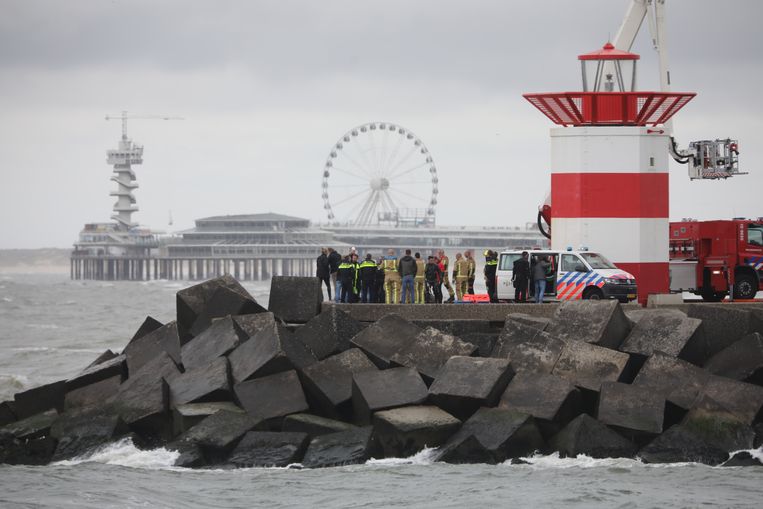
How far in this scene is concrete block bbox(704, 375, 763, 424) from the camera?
15.3 meters

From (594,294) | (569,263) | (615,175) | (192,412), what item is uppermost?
(615,175)

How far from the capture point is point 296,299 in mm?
18781

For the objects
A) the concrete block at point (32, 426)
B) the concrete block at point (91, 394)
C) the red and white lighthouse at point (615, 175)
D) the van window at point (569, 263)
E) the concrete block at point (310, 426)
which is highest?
the red and white lighthouse at point (615, 175)

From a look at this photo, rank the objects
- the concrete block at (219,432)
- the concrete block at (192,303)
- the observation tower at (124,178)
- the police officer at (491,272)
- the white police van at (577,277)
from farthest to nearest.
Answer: the observation tower at (124,178) → the police officer at (491,272) → the white police van at (577,277) → the concrete block at (192,303) → the concrete block at (219,432)

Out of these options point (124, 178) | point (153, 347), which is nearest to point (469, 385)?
point (153, 347)

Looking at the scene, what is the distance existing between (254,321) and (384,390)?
9.08 ft

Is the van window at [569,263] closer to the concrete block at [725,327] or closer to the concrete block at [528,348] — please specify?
the concrete block at [725,327]

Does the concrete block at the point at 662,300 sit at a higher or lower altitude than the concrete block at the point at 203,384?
higher

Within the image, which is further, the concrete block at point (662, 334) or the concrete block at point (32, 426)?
the concrete block at point (662, 334)

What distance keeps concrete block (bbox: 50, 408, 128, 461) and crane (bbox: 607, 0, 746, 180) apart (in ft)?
35.9

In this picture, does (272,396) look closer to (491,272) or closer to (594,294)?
(594,294)

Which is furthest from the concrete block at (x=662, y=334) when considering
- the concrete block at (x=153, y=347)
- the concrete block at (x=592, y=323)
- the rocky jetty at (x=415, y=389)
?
the concrete block at (x=153, y=347)

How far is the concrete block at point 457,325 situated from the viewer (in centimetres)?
1822

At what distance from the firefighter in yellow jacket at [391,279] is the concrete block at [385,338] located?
18.3ft
